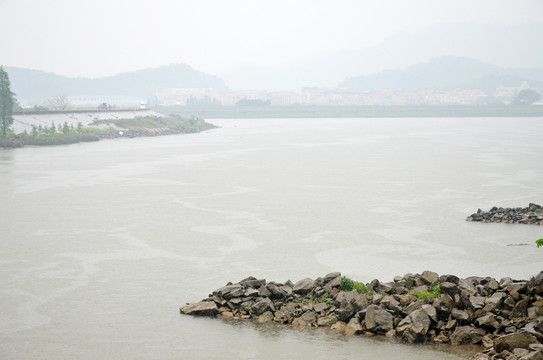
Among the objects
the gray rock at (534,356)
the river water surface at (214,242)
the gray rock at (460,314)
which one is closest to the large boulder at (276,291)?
the river water surface at (214,242)

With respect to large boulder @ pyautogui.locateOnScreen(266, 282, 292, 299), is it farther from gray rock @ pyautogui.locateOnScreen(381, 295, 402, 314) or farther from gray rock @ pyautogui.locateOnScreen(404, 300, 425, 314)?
gray rock @ pyautogui.locateOnScreen(404, 300, 425, 314)

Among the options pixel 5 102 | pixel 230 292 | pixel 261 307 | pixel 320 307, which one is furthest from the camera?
pixel 5 102

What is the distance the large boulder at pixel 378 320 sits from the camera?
35.6 feet

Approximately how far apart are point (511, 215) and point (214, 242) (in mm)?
8797

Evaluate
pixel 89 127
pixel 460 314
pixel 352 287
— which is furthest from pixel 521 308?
pixel 89 127

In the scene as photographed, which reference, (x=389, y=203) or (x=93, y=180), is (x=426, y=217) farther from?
(x=93, y=180)

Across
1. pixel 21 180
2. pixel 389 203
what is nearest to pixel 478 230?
pixel 389 203

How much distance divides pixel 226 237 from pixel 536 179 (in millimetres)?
18014

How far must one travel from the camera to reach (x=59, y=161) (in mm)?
41781

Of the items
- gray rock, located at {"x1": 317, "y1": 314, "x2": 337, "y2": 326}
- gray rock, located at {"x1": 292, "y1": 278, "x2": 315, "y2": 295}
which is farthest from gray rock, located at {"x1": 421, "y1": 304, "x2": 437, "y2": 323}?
gray rock, located at {"x1": 292, "y1": 278, "x2": 315, "y2": 295}

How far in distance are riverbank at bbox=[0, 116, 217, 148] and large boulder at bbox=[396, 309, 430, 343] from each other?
149 ft

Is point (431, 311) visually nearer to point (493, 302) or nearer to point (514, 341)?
point (493, 302)

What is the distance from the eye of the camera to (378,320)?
10.9 metres

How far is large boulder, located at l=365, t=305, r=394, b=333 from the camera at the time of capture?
1084 cm
